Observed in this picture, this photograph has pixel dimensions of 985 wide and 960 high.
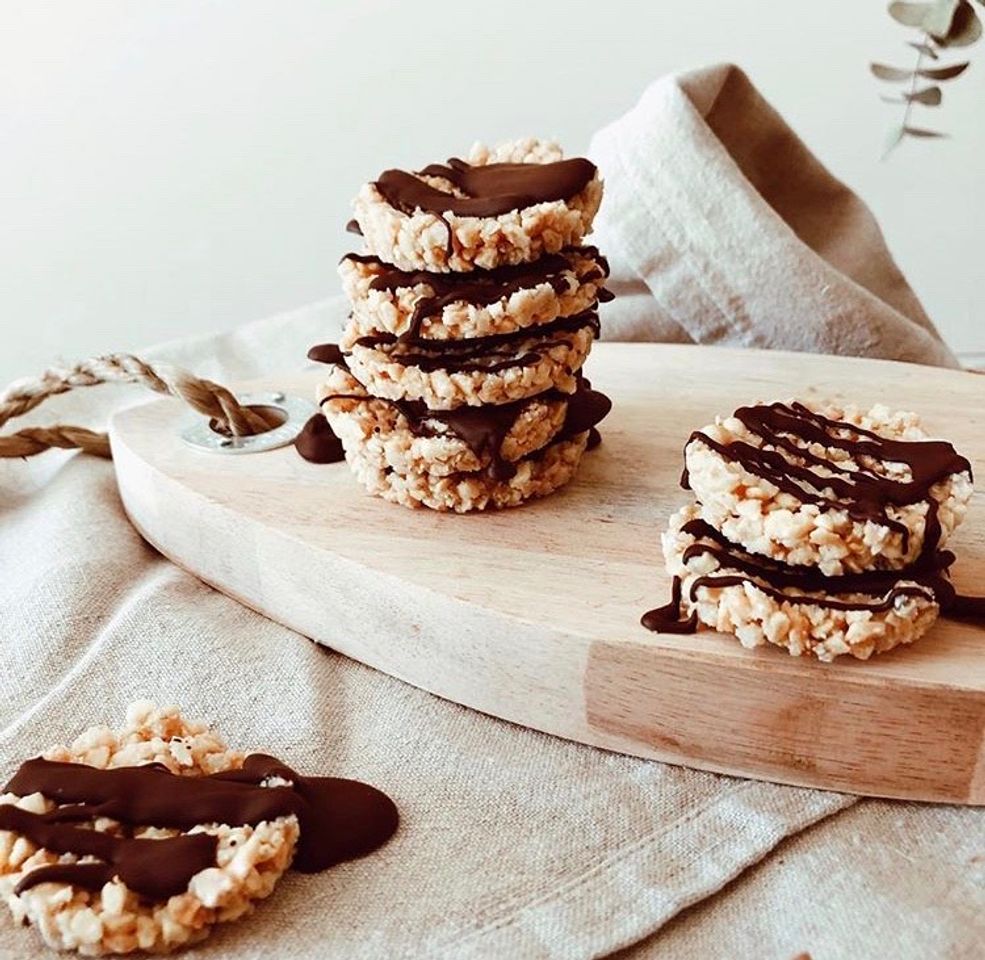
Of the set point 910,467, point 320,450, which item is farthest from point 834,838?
point 320,450

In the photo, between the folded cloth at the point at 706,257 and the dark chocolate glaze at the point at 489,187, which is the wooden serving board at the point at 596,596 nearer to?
the folded cloth at the point at 706,257

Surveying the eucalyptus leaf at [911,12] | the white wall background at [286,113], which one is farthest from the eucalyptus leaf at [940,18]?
the white wall background at [286,113]

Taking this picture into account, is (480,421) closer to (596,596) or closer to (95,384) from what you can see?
(596,596)

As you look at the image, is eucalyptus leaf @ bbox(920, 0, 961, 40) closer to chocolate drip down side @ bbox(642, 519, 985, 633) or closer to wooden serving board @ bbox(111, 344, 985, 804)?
wooden serving board @ bbox(111, 344, 985, 804)

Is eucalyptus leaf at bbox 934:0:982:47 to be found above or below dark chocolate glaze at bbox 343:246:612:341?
above

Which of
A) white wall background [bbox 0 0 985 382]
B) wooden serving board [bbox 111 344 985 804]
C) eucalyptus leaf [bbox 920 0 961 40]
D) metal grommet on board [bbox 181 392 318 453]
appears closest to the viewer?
wooden serving board [bbox 111 344 985 804]

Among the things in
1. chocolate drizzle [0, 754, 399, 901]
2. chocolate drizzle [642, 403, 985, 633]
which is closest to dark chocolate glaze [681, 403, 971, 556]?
chocolate drizzle [642, 403, 985, 633]

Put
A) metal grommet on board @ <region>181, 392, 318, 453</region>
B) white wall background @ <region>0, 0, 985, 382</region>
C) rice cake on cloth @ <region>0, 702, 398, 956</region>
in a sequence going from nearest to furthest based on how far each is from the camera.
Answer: rice cake on cloth @ <region>0, 702, 398, 956</region> → metal grommet on board @ <region>181, 392, 318, 453</region> → white wall background @ <region>0, 0, 985, 382</region>

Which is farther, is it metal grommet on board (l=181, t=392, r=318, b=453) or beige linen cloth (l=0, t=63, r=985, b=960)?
metal grommet on board (l=181, t=392, r=318, b=453)
